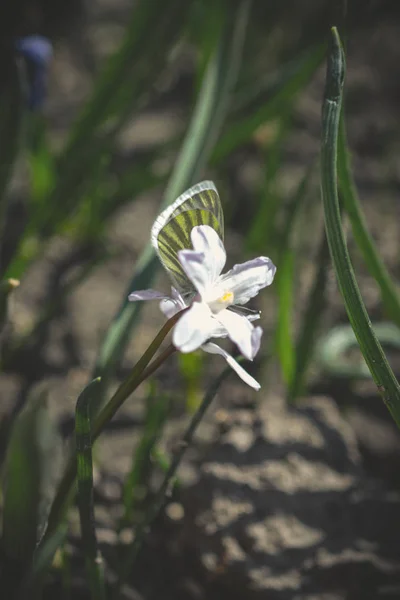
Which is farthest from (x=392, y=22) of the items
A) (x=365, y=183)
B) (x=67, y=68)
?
(x=67, y=68)

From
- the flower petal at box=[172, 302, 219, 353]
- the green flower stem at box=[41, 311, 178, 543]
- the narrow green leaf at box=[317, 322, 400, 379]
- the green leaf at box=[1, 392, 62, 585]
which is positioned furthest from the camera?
the narrow green leaf at box=[317, 322, 400, 379]

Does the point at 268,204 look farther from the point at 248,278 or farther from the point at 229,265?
the point at 248,278

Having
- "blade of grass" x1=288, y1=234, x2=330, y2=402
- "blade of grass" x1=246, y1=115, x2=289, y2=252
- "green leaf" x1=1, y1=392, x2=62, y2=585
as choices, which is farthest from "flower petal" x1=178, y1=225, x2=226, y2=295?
"blade of grass" x1=246, y1=115, x2=289, y2=252

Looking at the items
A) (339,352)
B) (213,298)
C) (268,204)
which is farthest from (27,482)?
(268,204)

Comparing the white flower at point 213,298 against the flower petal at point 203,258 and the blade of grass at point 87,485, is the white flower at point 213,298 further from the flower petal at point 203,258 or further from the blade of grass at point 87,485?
the blade of grass at point 87,485

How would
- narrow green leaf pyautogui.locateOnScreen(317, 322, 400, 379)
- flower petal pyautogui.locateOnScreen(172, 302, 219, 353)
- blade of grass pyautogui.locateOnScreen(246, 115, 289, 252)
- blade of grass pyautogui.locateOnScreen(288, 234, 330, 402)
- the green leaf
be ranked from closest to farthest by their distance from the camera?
flower petal pyautogui.locateOnScreen(172, 302, 219, 353)
the green leaf
blade of grass pyautogui.locateOnScreen(288, 234, 330, 402)
narrow green leaf pyautogui.locateOnScreen(317, 322, 400, 379)
blade of grass pyautogui.locateOnScreen(246, 115, 289, 252)

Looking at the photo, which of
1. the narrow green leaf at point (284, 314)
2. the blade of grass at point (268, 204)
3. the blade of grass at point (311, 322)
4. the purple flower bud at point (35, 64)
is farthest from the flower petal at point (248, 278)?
the purple flower bud at point (35, 64)

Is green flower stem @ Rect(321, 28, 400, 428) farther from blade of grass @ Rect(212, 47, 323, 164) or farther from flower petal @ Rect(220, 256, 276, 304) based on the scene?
blade of grass @ Rect(212, 47, 323, 164)

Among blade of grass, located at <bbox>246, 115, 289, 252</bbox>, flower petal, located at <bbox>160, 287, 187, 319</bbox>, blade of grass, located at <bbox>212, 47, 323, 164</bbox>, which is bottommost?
flower petal, located at <bbox>160, 287, 187, 319</bbox>
